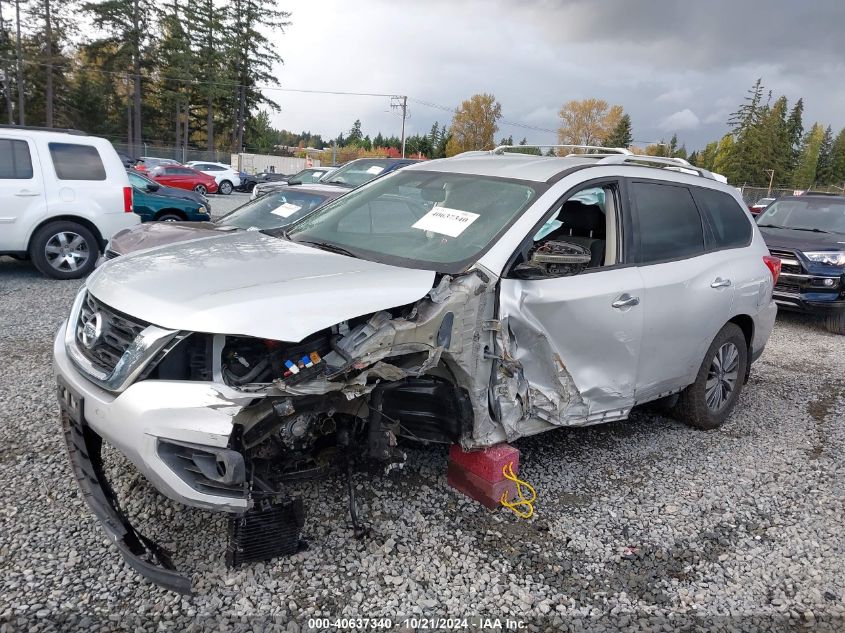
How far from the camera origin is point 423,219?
356cm

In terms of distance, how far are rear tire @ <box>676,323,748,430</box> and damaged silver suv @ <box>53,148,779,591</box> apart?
29mm

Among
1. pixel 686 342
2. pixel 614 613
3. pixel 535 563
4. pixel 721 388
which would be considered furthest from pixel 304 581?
pixel 721 388

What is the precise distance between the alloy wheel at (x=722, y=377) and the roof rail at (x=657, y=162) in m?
1.31

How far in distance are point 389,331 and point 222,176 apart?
1212 inches

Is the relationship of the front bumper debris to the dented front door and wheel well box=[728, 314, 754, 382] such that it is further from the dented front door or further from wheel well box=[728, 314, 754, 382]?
wheel well box=[728, 314, 754, 382]

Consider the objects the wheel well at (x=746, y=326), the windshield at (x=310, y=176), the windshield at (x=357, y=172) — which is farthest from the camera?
the windshield at (x=310, y=176)

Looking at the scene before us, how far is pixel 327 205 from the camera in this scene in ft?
14.1

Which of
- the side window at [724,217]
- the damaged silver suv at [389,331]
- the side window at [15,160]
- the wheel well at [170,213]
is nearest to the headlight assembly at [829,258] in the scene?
the side window at [724,217]

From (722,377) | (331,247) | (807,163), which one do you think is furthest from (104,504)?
(807,163)

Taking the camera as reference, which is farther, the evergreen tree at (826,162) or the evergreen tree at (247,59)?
the evergreen tree at (826,162)

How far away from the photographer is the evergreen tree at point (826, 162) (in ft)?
300

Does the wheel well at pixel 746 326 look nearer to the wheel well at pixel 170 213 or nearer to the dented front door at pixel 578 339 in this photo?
the dented front door at pixel 578 339

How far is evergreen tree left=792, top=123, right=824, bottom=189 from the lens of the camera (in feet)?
267

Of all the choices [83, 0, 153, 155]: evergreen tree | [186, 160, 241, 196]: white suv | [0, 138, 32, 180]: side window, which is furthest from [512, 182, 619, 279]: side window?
[83, 0, 153, 155]: evergreen tree
